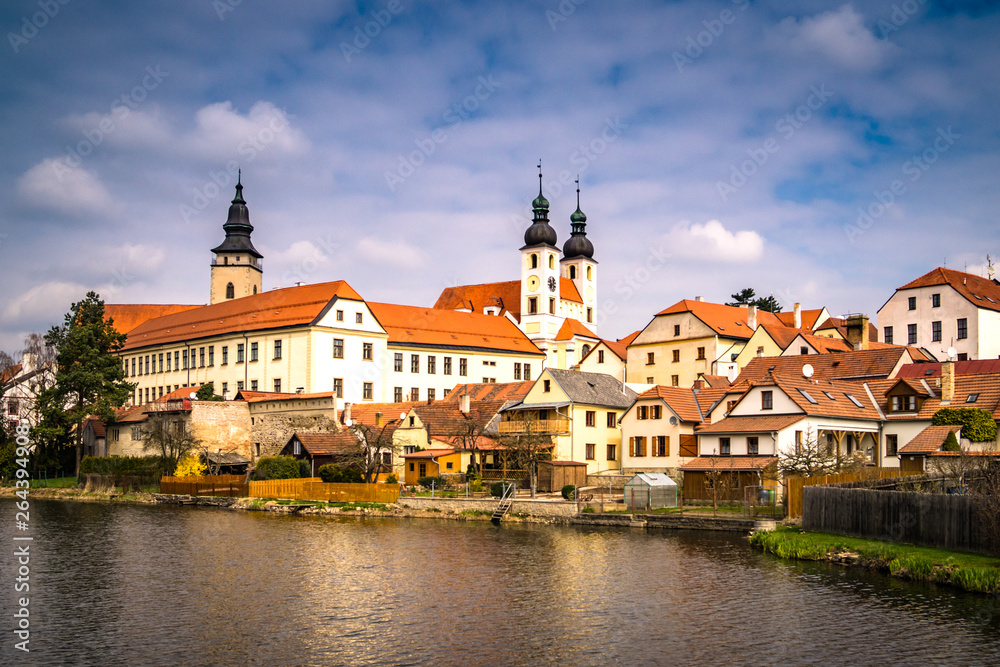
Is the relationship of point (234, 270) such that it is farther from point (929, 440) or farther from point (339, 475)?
point (929, 440)

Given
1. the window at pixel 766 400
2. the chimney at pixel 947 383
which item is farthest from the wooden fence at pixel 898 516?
the chimney at pixel 947 383

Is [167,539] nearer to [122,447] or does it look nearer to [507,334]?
[122,447]

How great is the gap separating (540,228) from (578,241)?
1384cm

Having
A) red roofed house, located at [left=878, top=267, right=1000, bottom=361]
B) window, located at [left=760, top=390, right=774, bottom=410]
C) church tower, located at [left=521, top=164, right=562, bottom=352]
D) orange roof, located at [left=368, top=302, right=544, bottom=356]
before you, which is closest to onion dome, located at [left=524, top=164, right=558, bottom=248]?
church tower, located at [left=521, top=164, right=562, bottom=352]

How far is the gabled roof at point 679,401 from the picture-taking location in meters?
57.4

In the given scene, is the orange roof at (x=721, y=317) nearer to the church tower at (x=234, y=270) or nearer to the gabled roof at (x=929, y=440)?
the gabled roof at (x=929, y=440)

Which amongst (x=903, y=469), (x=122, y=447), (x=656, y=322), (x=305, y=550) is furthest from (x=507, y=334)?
(x=305, y=550)

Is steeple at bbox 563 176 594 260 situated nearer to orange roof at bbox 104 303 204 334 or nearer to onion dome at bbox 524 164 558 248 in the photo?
onion dome at bbox 524 164 558 248

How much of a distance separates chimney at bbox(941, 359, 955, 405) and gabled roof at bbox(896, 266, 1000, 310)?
27.8m

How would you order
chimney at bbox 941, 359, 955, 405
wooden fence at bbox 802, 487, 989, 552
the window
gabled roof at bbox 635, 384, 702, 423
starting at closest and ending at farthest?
wooden fence at bbox 802, 487, 989, 552, the window, chimney at bbox 941, 359, 955, 405, gabled roof at bbox 635, 384, 702, 423

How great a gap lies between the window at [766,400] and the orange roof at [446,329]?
4851 cm

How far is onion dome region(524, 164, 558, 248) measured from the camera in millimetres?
131000

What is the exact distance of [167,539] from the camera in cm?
4150

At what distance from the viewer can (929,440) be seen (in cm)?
4903
